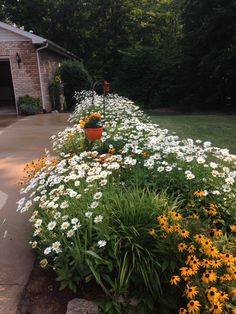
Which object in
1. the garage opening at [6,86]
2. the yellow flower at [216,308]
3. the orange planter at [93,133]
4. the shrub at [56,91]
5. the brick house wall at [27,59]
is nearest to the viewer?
the yellow flower at [216,308]

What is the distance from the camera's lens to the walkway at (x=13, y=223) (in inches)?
82.4

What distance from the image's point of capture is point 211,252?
65.4 inches

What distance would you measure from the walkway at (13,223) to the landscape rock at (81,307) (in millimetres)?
379

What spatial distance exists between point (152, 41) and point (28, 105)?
13616 millimetres

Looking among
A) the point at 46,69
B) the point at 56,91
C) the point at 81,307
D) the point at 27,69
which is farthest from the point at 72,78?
the point at 81,307

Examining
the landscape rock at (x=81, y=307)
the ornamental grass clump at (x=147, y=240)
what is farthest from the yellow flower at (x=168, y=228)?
the landscape rock at (x=81, y=307)

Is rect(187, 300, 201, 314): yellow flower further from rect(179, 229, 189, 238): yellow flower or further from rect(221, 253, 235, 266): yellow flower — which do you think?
rect(179, 229, 189, 238): yellow flower

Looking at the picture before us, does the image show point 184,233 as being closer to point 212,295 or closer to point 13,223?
point 212,295

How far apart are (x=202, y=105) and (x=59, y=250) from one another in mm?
15568

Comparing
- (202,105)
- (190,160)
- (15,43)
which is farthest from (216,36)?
(190,160)

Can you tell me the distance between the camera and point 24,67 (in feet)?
36.7

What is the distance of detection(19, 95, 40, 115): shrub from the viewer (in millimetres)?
11016

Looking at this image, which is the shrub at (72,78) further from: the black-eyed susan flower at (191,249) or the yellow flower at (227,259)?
the yellow flower at (227,259)

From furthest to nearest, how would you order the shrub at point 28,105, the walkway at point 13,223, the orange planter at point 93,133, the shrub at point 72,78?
the shrub at point 72,78 → the shrub at point 28,105 → the orange planter at point 93,133 → the walkway at point 13,223
